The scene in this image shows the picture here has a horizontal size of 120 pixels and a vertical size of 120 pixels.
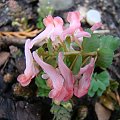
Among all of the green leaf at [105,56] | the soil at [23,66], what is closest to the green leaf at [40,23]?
the soil at [23,66]

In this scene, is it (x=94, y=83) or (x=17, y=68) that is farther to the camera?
(x=17, y=68)

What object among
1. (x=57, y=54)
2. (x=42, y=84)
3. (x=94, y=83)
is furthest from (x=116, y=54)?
(x=57, y=54)

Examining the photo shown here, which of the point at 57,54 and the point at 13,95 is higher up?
the point at 57,54

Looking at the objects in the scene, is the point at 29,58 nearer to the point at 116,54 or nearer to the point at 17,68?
the point at 17,68

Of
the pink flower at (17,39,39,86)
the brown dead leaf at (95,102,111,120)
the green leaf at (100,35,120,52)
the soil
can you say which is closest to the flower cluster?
the pink flower at (17,39,39,86)

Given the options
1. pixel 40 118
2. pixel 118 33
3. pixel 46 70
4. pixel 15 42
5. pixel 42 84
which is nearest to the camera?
pixel 46 70

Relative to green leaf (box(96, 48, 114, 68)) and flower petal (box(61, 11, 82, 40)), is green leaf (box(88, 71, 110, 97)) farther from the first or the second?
flower petal (box(61, 11, 82, 40))
